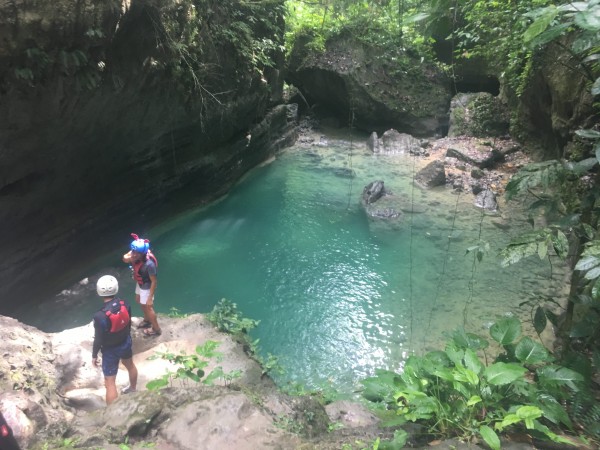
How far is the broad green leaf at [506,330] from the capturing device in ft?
11.5

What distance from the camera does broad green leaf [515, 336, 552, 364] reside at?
3305mm

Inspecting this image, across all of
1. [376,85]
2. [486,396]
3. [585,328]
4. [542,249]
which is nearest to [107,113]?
[542,249]

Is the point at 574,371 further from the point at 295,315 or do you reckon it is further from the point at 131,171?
the point at 131,171

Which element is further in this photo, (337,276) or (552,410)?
(337,276)

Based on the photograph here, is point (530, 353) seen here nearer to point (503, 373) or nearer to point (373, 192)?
point (503, 373)

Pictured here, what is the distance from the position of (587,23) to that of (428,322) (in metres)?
5.69

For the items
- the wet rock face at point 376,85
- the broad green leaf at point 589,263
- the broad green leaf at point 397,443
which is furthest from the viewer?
the wet rock face at point 376,85

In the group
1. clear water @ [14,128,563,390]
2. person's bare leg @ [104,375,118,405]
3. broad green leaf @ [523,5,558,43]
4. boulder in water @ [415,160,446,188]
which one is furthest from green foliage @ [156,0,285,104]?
broad green leaf @ [523,5,558,43]

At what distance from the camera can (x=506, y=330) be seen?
3.54 m

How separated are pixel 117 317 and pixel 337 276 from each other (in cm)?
488

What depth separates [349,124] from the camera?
18000mm

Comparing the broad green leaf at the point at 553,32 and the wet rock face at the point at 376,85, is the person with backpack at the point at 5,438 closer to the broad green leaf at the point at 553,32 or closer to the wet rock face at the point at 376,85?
the broad green leaf at the point at 553,32

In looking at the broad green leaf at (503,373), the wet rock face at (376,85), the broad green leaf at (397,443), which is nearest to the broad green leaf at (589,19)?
the broad green leaf at (503,373)

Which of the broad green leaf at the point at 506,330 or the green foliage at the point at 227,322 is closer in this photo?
the broad green leaf at the point at 506,330
